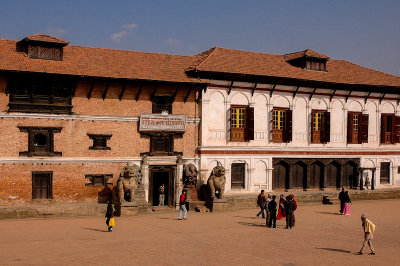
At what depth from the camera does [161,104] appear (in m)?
29.7

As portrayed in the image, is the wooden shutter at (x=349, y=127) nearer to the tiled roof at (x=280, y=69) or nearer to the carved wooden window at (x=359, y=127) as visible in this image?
the carved wooden window at (x=359, y=127)

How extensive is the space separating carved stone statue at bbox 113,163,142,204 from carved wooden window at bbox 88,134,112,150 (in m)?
2.00

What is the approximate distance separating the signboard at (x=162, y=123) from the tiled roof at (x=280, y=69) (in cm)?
353

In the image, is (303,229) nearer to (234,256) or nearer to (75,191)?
(234,256)

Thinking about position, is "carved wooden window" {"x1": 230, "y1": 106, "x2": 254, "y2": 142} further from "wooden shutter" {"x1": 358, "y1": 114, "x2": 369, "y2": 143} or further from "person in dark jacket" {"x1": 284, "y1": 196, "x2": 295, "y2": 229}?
"wooden shutter" {"x1": 358, "y1": 114, "x2": 369, "y2": 143}

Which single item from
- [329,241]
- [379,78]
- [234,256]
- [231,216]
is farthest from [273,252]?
[379,78]

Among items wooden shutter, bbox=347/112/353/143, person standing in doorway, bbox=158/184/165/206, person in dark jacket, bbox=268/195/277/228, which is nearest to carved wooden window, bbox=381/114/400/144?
wooden shutter, bbox=347/112/353/143

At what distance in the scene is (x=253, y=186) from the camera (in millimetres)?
32469

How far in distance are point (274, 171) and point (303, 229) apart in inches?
439

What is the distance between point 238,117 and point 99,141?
9.60 metres

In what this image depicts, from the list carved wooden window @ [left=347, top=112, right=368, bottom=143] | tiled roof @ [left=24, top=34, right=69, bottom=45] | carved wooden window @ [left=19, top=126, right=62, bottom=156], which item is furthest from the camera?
carved wooden window @ [left=347, top=112, right=368, bottom=143]

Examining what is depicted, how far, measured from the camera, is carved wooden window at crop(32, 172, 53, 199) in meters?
26.3

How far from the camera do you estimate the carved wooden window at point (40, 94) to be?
25.8 m

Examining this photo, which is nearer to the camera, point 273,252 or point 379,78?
point 273,252
